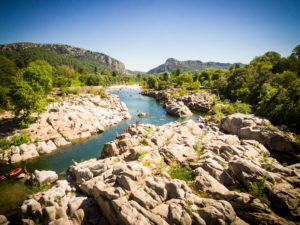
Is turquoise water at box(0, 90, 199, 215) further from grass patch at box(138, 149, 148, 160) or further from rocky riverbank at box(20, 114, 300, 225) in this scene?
grass patch at box(138, 149, 148, 160)

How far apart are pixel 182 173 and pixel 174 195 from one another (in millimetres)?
4128

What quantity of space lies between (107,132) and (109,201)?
24605 millimetres


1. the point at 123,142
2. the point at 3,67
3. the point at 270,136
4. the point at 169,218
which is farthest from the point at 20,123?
the point at 270,136

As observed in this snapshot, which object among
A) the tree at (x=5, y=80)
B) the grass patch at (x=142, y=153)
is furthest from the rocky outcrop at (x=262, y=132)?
the tree at (x=5, y=80)

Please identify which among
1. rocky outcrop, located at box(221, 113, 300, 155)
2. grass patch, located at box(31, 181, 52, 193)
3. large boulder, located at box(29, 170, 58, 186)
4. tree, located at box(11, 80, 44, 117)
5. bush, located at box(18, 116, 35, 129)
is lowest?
grass patch, located at box(31, 181, 52, 193)

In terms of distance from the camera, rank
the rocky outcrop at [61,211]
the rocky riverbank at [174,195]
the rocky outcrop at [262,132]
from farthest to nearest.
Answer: the rocky outcrop at [262,132] → the rocky outcrop at [61,211] → the rocky riverbank at [174,195]

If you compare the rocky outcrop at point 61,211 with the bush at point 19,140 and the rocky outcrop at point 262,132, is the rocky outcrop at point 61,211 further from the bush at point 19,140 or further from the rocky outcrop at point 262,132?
the rocky outcrop at point 262,132

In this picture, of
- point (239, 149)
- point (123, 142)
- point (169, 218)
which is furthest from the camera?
Answer: point (123, 142)

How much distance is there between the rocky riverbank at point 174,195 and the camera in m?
9.12

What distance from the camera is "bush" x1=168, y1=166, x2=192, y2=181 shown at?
1390 centimetres

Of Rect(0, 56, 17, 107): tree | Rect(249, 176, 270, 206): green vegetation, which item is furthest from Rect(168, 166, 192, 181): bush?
Rect(0, 56, 17, 107): tree

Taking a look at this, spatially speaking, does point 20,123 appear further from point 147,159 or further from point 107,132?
point 147,159

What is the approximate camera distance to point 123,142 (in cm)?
2098

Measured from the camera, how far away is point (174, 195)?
34.4 ft
